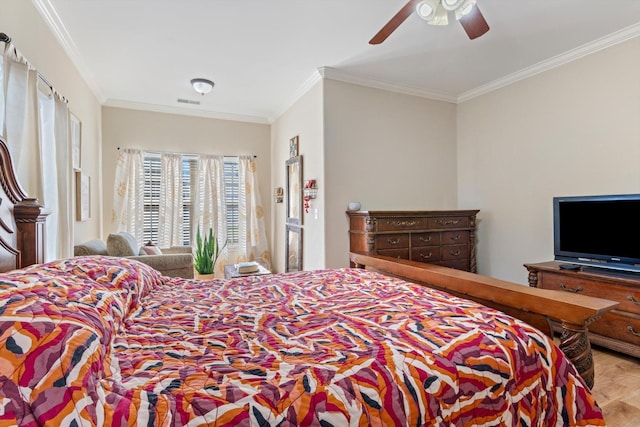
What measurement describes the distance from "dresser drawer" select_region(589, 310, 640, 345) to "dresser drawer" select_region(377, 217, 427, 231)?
164cm

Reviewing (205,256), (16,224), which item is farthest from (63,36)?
(205,256)

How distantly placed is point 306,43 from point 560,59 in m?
2.51

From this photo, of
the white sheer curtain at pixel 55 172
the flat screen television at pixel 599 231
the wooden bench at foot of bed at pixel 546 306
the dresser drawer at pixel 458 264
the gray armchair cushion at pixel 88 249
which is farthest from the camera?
the dresser drawer at pixel 458 264

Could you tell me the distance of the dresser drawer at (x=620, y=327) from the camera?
2.29m

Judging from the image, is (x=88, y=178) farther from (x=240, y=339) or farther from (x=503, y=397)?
(x=503, y=397)

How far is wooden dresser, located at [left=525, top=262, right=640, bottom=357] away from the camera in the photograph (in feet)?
7.53

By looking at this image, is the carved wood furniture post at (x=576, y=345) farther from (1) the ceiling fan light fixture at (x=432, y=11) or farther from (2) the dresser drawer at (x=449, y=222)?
(2) the dresser drawer at (x=449, y=222)

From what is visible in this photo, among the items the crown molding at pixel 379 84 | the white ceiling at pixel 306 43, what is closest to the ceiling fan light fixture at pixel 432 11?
the white ceiling at pixel 306 43

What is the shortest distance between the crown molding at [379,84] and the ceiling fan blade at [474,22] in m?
1.50

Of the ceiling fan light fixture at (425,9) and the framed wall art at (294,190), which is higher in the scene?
the ceiling fan light fixture at (425,9)

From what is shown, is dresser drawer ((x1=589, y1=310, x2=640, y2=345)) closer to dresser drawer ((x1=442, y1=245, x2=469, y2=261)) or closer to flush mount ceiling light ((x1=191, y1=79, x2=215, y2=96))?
dresser drawer ((x1=442, y1=245, x2=469, y2=261))

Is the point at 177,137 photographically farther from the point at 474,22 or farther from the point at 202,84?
the point at 474,22

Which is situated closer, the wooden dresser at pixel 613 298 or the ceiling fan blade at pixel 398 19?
the ceiling fan blade at pixel 398 19


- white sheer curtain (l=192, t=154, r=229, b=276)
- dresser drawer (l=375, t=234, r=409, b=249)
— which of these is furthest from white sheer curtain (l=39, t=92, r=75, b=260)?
dresser drawer (l=375, t=234, r=409, b=249)
